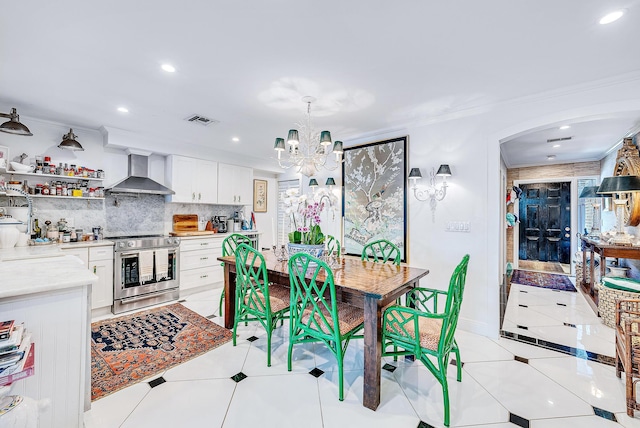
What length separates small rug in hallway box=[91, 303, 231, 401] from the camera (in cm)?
220

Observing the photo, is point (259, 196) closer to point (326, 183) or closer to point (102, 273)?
point (326, 183)

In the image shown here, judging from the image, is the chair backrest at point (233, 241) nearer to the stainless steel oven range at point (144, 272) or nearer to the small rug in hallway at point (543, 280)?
the stainless steel oven range at point (144, 272)

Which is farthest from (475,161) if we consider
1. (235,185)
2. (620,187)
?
(235,185)

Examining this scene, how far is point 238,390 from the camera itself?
2035mm

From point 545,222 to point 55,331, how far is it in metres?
8.63

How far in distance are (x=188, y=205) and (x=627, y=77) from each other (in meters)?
5.61

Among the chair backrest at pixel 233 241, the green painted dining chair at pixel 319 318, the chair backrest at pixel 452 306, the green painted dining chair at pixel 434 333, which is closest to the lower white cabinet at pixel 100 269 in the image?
the chair backrest at pixel 233 241

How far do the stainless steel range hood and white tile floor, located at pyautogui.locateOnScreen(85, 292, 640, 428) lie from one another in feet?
8.79

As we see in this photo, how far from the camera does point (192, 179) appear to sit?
15.4ft

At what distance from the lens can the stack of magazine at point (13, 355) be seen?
1.10 m

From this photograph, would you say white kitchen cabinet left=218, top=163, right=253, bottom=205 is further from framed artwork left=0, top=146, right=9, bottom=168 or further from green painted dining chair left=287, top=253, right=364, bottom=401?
green painted dining chair left=287, top=253, right=364, bottom=401

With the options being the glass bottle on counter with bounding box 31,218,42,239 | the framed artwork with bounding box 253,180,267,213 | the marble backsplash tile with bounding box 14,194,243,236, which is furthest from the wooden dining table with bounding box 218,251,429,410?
the framed artwork with bounding box 253,180,267,213

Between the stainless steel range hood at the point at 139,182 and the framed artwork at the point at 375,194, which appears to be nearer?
the framed artwork at the point at 375,194

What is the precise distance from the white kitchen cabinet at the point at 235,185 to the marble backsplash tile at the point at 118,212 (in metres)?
0.50
